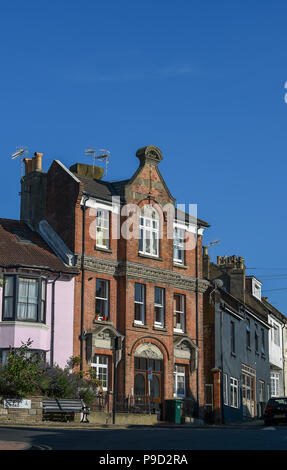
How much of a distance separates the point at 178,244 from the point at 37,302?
34.2 ft

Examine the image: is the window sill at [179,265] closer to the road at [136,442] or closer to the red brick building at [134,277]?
the red brick building at [134,277]

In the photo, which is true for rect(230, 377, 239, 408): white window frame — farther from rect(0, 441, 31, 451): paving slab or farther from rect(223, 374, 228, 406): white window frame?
rect(0, 441, 31, 451): paving slab

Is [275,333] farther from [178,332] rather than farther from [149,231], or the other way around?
[149,231]

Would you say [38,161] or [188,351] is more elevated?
[38,161]

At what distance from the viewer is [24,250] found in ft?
129

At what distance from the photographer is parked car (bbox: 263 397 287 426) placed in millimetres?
35688

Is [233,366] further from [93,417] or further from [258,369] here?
[93,417]

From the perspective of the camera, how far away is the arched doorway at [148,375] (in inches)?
1597

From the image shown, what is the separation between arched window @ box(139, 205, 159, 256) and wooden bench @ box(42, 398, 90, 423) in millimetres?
11940

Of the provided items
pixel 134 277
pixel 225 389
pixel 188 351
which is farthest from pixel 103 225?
pixel 225 389

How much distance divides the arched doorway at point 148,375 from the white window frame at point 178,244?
560 cm

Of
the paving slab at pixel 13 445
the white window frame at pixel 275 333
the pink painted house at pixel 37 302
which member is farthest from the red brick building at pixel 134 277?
the paving slab at pixel 13 445

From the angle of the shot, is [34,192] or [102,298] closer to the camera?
[102,298]

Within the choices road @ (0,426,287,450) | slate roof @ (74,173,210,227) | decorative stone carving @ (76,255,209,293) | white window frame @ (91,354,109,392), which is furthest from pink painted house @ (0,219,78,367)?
road @ (0,426,287,450)
